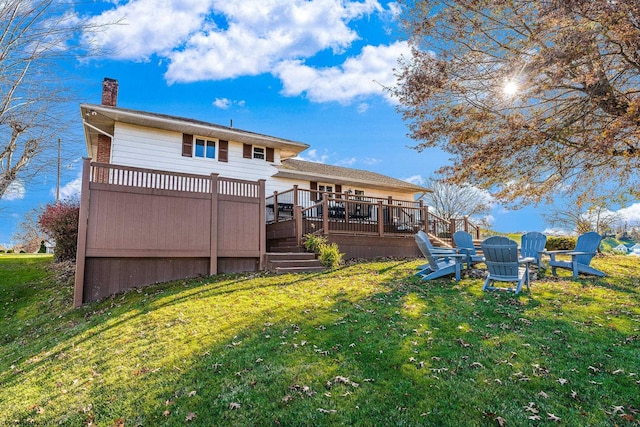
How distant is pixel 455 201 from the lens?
31656 millimetres

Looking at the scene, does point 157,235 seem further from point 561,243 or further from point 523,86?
point 561,243

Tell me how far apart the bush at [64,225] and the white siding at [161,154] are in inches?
110


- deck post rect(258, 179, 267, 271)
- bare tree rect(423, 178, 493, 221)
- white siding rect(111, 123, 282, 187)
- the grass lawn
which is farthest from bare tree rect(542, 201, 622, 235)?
white siding rect(111, 123, 282, 187)

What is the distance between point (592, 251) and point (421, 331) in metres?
7.19

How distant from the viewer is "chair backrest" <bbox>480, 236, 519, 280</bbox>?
7.46m

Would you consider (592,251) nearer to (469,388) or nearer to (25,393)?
(469,388)

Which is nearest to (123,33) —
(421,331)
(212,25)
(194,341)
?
(212,25)

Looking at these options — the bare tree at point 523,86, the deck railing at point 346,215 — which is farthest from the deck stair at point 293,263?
the bare tree at point 523,86

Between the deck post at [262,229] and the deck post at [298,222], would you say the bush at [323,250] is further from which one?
the deck post at [262,229]

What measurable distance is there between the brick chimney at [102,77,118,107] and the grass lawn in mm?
11176

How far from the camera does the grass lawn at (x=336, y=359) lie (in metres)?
3.39

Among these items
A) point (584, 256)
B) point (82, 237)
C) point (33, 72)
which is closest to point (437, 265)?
point (584, 256)

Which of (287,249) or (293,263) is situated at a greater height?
(287,249)

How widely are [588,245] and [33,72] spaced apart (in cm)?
1427
